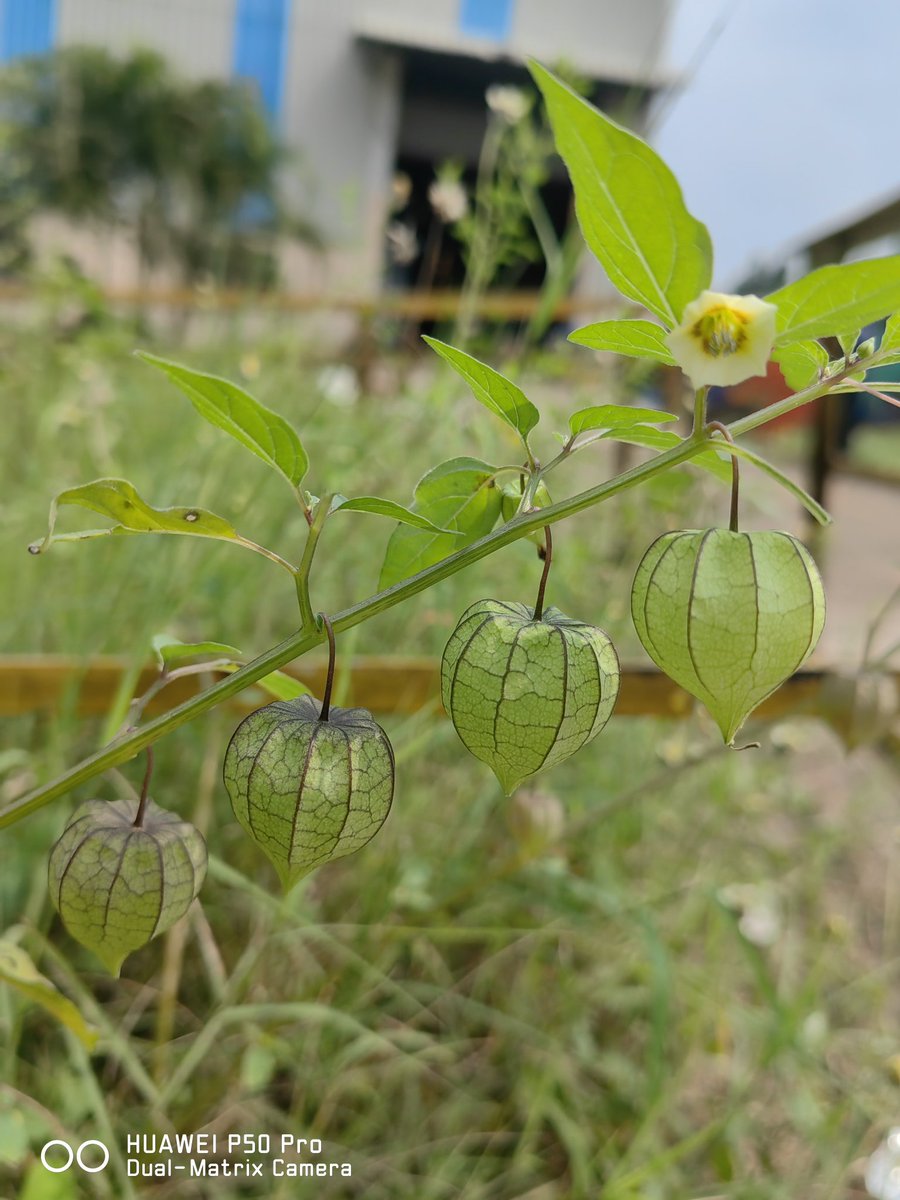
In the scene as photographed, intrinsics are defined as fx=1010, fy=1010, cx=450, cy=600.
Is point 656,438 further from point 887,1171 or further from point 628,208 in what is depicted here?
point 887,1171

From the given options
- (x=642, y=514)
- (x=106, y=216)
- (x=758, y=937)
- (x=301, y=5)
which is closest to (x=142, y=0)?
(x=301, y=5)

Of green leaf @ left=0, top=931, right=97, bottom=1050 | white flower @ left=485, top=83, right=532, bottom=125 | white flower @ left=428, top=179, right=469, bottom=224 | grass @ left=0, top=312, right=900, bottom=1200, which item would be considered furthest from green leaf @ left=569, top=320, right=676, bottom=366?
white flower @ left=428, top=179, right=469, bottom=224

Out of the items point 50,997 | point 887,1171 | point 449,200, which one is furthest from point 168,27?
point 50,997

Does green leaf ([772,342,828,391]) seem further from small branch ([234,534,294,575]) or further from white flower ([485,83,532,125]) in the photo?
white flower ([485,83,532,125])

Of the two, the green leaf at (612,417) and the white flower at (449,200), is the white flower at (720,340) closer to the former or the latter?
the green leaf at (612,417)

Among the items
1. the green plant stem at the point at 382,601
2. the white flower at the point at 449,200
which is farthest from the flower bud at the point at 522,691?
the white flower at the point at 449,200
